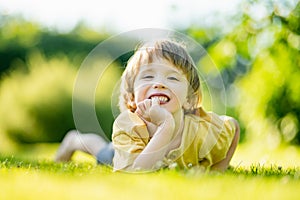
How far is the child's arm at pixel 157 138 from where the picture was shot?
8.24ft

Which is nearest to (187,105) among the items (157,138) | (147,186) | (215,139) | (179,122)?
(179,122)

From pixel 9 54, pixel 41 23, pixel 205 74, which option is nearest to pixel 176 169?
pixel 205 74

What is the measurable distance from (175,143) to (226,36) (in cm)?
376

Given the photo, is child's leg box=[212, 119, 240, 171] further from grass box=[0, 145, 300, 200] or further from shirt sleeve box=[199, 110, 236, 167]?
grass box=[0, 145, 300, 200]

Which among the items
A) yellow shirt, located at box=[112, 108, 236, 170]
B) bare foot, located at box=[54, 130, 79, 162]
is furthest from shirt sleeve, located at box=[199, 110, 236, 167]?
bare foot, located at box=[54, 130, 79, 162]

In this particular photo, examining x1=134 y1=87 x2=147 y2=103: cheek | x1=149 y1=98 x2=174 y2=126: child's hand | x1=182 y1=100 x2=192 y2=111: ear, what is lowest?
x1=182 y1=100 x2=192 y2=111: ear

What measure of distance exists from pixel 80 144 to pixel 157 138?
1.70 metres

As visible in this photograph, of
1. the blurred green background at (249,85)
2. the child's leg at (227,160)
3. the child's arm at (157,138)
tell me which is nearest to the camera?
the child's arm at (157,138)

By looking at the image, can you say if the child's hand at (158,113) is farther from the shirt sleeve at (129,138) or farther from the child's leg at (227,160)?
the child's leg at (227,160)

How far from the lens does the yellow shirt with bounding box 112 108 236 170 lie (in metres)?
2.62

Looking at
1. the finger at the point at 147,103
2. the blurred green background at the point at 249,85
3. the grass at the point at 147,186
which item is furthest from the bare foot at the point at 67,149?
the grass at the point at 147,186

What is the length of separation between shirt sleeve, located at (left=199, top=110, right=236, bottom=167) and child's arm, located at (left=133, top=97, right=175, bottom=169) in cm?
26

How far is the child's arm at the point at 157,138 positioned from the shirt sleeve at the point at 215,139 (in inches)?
10.3

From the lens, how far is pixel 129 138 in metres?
2.65
